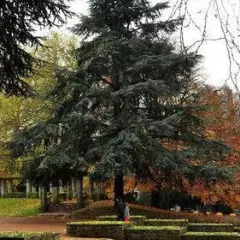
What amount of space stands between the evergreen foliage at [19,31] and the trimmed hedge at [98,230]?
778 cm

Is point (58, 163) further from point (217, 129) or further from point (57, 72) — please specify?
point (217, 129)

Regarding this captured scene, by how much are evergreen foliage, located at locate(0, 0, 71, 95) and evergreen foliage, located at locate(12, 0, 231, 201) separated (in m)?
12.5

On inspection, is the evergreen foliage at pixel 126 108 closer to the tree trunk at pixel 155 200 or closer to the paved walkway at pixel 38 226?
the paved walkway at pixel 38 226

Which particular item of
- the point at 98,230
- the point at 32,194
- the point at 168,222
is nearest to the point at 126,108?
the point at 168,222

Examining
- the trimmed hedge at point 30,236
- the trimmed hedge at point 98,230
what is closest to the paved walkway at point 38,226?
the trimmed hedge at point 98,230

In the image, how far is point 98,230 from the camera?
18.5 meters

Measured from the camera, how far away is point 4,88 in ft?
39.2

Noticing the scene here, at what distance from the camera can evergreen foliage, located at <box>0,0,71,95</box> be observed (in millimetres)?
11008

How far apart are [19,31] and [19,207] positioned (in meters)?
29.0

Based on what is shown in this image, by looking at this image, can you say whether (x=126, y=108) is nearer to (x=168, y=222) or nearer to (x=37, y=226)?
(x=168, y=222)

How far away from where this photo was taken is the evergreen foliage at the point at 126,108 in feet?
83.1

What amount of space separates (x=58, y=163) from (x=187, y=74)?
9254mm

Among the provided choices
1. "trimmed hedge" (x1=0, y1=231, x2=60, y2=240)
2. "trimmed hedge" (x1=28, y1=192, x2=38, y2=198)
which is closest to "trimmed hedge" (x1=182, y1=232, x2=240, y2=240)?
"trimmed hedge" (x1=0, y1=231, x2=60, y2=240)

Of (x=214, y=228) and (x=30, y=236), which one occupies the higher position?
(x=30, y=236)
